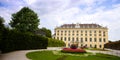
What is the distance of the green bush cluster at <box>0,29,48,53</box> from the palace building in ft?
174

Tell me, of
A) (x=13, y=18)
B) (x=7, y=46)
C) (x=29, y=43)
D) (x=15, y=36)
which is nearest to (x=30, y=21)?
(x=13, y=18)

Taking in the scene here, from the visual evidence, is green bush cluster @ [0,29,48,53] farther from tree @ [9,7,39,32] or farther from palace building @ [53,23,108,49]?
palace building @ [53,23,108,49]

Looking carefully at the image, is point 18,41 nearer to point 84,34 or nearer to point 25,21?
point 25,21

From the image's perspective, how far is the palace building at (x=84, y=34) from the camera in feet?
289

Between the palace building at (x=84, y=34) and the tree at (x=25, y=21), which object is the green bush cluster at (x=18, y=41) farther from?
the palace building at (x=84, y=34)

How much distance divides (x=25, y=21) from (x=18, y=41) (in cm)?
1904

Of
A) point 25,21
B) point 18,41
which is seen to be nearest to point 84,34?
point 25,21

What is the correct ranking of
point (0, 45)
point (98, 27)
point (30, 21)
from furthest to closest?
1. point (98, 27)
2. point (30, 21)
3. point (0, 45)

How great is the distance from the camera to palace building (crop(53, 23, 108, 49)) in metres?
87.9

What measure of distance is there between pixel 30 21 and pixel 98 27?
170 ft

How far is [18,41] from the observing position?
27.0 m

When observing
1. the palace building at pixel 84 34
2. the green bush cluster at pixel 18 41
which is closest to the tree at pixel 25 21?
the green bush cluster at pixel 18 41

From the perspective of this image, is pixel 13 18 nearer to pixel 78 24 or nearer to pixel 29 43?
pixel 29 43

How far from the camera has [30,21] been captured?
150 feet
